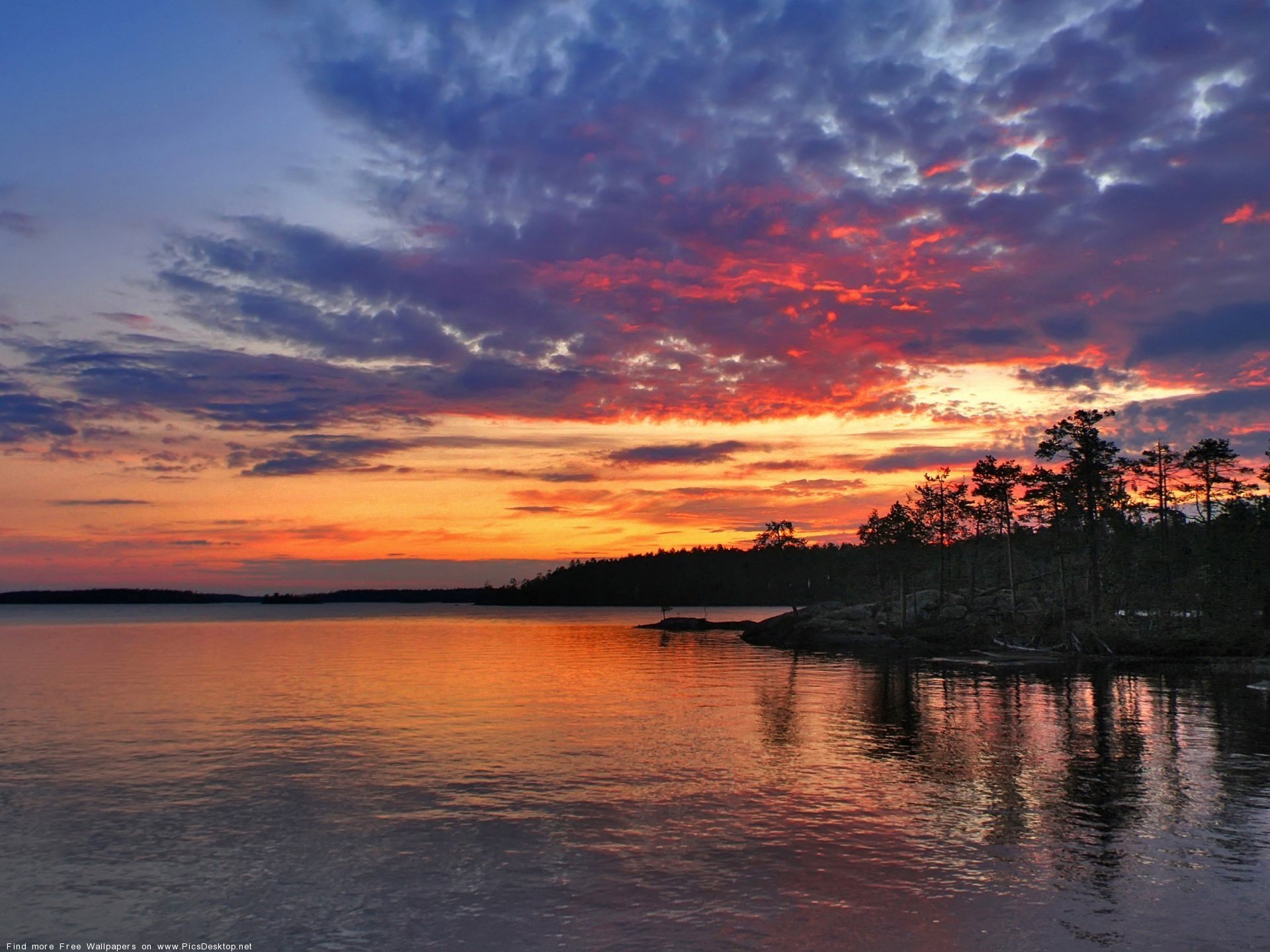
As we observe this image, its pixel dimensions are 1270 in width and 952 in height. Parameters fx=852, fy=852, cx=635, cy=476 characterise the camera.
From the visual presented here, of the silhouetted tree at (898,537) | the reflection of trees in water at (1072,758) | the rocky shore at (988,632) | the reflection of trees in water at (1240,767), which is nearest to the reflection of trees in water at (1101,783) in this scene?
the reflection of trees in water at (1072,758)

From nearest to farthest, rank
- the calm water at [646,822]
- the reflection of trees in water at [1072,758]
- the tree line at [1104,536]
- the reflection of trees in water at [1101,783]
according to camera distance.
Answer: the calm water at [646,822]
the reflection of trees in water at [1101,783]
the reflection of trees in water at [1072,758]
the tree line at [1104,536]

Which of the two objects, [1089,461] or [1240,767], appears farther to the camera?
[1089,461]

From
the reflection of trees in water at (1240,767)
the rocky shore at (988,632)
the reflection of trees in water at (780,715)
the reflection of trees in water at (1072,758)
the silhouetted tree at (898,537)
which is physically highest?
the silhouetted tree at (898,537)

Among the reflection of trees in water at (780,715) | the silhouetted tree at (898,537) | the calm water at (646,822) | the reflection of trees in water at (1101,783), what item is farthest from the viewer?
the silhouetted tree at (898,537)

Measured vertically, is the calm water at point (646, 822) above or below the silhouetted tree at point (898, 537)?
below

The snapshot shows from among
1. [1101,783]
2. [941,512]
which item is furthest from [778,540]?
[1101,783]

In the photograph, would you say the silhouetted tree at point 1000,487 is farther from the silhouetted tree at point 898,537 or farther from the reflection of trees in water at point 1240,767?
→ the reflection of trees in water at point 1240,767

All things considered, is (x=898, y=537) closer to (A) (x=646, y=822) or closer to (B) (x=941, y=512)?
(B) (x=941, y=512)

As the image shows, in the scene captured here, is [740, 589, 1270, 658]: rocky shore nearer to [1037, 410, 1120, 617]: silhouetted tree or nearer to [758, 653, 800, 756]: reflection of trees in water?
[1037, 410, 1120, 617]: silhouetted tree

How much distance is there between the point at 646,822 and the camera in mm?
25594

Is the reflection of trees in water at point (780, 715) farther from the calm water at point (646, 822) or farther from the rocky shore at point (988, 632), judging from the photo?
the rocky shore at point (988, 632)

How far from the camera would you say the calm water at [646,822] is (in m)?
18.0

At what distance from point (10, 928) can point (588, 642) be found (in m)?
109

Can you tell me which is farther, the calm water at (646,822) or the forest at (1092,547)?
the forest at (1092,547)
